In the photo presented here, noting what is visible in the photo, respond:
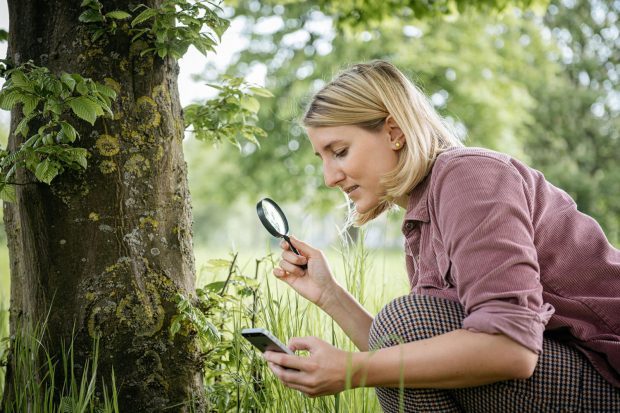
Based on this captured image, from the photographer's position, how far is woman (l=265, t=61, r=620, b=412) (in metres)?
1.42

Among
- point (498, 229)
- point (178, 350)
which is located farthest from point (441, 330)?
point (178, 350)

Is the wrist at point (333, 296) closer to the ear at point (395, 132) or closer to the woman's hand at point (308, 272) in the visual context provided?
the woman's hand at point (308, 272)

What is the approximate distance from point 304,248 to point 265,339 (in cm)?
64

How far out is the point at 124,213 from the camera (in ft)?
6.55

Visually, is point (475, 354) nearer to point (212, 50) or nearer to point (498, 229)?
point (498, 229)

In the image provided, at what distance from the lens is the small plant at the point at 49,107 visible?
1.66 metres

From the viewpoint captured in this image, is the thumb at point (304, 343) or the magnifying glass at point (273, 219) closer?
the thumb at point (304, 343)

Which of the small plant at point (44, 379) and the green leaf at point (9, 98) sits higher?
the green leaf at point (9, 98)

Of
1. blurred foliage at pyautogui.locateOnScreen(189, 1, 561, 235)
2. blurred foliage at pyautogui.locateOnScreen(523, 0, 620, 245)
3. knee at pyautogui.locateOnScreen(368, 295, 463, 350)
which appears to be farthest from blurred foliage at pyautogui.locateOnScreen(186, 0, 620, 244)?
knee at pyautogui.locateOnScreen(368, 295, 463, 350)

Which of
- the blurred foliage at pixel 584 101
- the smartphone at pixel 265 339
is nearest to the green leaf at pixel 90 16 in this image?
the smartphone at pixel 265 339

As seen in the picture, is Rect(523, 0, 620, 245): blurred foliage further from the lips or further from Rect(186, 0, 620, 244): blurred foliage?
the lips

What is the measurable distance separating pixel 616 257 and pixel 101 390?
5.36ft

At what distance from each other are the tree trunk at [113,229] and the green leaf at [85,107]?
0.96ft

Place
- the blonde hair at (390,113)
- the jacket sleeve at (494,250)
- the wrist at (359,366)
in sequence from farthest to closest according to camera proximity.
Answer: the blonde hair at (390,113) → the wrist at (359,366) → the jacket sleeve at (494,250)
